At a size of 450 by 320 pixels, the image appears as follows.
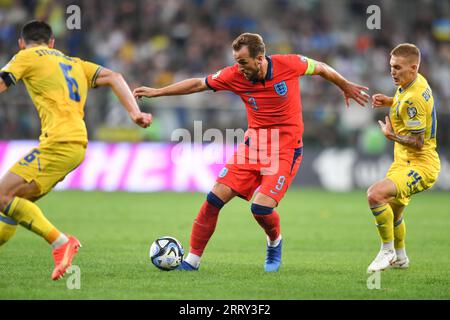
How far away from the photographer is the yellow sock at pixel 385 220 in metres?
8.80

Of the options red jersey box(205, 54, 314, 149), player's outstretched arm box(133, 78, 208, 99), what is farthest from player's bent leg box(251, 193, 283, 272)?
player's outstretched arm box(133, 78, 208, 99)

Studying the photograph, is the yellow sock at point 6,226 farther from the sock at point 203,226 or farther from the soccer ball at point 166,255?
the sock at point 203,226

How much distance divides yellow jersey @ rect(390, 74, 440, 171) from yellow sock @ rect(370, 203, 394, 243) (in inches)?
26.9

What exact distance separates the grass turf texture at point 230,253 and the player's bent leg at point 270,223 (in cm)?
20

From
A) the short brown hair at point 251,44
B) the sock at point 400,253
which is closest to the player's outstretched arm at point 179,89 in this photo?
the short brown hair at point 251,44

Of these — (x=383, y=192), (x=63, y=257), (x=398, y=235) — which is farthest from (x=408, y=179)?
(x=63, y=257)

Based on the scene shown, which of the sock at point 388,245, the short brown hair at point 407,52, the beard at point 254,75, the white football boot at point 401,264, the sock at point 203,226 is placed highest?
the short brown hair at point 407,52

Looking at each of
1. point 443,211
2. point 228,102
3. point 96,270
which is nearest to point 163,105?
point 228,102

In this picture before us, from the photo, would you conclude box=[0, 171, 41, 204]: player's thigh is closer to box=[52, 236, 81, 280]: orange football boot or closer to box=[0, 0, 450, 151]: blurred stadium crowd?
box=[52, 236, 81, 280]: orange football boot

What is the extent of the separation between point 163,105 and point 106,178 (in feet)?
7.58

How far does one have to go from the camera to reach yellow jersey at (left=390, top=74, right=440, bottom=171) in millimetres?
8828

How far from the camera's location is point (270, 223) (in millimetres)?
8734
